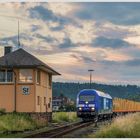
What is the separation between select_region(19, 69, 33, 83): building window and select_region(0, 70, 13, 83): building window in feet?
2.86

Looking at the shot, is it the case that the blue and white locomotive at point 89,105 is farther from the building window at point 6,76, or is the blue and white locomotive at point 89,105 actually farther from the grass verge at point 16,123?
the grass verge at point 16,123

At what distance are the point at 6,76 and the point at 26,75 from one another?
1743mm

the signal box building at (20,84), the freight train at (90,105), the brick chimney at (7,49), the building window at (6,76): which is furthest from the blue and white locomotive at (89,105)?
the brick chimney at (7,49)

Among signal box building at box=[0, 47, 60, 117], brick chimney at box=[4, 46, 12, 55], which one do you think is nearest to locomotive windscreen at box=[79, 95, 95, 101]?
signal box building at box=[0, 47, 60, 117]

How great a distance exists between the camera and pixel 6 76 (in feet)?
135

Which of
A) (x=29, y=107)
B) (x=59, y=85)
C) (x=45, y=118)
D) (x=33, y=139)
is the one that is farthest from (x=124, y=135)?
(x=59, y=85)

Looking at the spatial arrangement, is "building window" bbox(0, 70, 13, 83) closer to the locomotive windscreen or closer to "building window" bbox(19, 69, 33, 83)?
"building window" bbox(19, 69, 33, 83)

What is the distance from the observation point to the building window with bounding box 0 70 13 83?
41.0 metres

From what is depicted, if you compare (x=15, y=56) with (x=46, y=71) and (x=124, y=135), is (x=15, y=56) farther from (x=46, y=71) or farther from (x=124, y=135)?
(x=124, y=135)

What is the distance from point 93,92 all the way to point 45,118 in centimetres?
500

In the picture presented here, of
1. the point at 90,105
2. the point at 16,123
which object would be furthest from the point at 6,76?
the point at 16,123

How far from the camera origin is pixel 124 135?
24.0m

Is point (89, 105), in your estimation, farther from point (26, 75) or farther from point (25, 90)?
point (26, 75)

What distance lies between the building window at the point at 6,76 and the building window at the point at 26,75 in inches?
34.3
